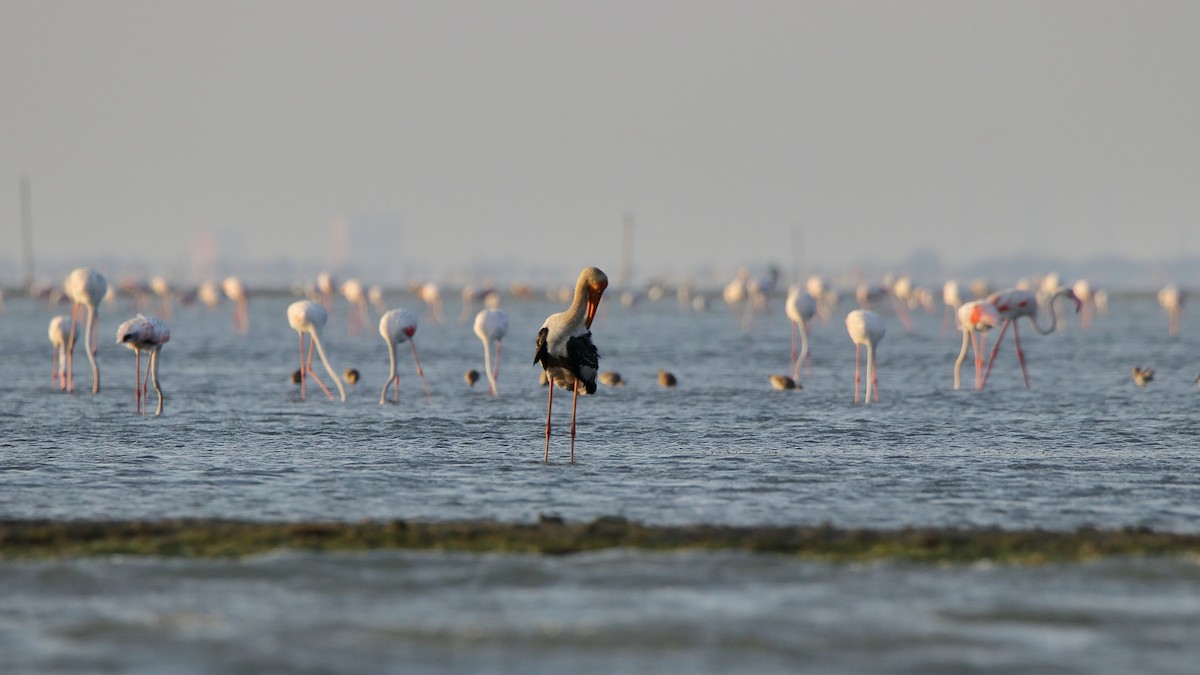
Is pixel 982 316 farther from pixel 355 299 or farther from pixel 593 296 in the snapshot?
pixel 355 299

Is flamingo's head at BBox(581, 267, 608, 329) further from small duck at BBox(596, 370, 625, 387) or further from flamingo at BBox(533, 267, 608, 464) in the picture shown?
small duck at BBox(596, 370, 625, 387)

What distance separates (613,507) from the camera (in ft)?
31.4

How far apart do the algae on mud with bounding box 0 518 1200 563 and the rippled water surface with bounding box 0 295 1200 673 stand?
0.78 ft

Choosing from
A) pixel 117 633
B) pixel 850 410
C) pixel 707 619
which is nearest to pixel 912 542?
pixel 707 619

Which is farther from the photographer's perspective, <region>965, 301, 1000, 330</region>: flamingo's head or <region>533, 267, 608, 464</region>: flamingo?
<region>965, 301, 1000, 330</region>: flamingo's head

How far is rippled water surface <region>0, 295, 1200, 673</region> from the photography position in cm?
629

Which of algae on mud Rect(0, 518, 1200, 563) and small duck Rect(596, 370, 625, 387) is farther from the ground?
small duck Rect(596, 370, 625, 387)

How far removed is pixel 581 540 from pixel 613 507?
1.46 m

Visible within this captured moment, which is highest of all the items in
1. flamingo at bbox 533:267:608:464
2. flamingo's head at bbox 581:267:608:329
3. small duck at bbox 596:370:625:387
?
flamingo's head at bbox 581:267:608:329

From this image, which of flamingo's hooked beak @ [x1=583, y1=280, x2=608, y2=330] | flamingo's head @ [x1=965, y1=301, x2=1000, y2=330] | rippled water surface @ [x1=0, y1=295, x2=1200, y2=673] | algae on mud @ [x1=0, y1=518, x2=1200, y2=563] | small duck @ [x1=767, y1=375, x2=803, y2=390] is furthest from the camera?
small duck @ [x1=767, y1=375, x2=803, y2=390]

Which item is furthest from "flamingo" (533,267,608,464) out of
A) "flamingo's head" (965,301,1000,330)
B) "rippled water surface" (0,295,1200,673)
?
"flamingo's head" (965,301,1000,330)

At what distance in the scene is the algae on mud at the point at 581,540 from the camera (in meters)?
7.87

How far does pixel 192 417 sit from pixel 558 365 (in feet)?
18.0

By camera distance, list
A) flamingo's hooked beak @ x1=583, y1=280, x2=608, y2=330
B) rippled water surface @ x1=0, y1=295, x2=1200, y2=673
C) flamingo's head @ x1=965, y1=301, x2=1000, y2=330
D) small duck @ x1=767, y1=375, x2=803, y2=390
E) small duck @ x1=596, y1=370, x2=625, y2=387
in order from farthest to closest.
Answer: small duck @ x1=596, y1=370, x2=625, y2=387
small duck @ x1=767, y1=375, x2=803, y2=390
flamingo's head @ x1=965, y1=301, x2=1000, y2=330
flamingo's hooked beak @ x1=583, y1=280, x2=608, y2=330
rippled water surface @ x1=0, y1=295, x2=1200, y2=673
